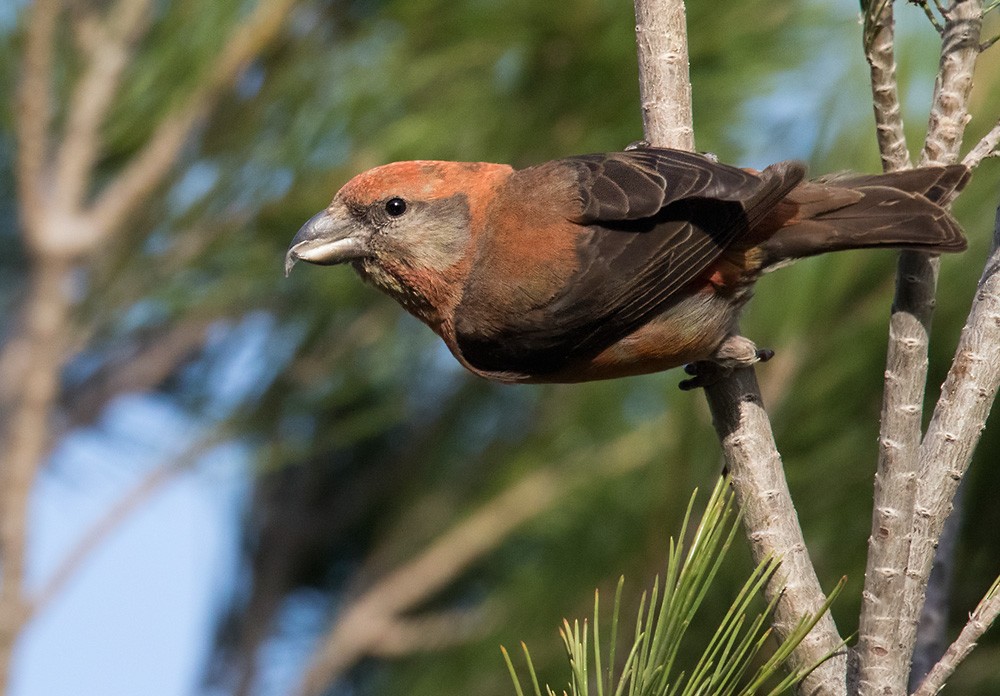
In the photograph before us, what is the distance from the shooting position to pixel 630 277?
2.63 meters

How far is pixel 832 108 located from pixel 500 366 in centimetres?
130

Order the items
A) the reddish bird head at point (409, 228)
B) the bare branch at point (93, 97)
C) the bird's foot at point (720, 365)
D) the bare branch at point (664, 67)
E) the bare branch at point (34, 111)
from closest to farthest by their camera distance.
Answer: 1. the bare branch at point (664, 67)
2. the bird's foot at point (720, 365)
3. the reddish bird head at point (409, 228)
4. the bare branch at point (34, 111)
5. the bare branch at point (93, 97)

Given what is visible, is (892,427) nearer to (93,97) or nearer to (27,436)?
(27,436)

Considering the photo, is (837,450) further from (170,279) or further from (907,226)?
(170,279)

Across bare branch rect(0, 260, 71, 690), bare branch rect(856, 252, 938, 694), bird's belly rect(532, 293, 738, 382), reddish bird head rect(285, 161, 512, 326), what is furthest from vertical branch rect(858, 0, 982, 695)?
bare branch rect(0, 260, 71, 690)

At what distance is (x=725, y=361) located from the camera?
7.96 feet

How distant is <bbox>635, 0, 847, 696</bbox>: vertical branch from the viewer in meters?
1.77

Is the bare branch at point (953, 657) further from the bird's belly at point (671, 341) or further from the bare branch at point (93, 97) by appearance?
the bare branch at point (93, 97)

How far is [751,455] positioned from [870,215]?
0.72 metres

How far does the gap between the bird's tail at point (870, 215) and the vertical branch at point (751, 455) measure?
15.1 inches

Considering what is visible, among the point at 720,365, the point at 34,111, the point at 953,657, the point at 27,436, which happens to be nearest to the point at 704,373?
the point at 720,365

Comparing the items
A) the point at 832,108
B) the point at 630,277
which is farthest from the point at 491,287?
the point at 832,108

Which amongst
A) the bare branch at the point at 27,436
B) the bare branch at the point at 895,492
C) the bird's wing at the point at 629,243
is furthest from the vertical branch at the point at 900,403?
the bare branch at the point at 27,436

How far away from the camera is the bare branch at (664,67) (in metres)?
2.22
